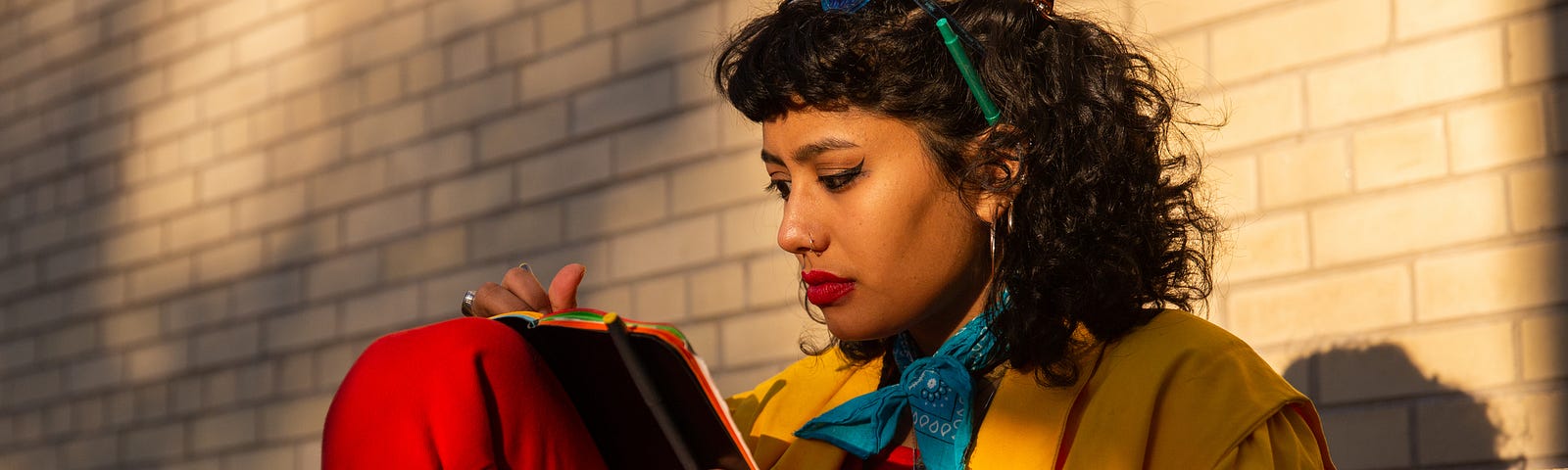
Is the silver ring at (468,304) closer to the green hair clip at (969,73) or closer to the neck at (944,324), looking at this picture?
the neck at (944,324)

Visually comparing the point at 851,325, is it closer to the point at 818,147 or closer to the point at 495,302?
the point at 818,147

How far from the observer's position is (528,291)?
2.40 meters

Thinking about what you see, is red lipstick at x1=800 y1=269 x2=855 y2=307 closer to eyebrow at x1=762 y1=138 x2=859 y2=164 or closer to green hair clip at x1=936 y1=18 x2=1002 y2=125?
eyebrow at x1=762 y1=138 x2=859 y2=164

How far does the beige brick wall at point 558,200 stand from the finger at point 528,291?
144 centimetres

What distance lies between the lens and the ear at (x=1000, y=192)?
238cm

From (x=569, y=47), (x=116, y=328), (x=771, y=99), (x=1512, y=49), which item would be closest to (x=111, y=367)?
(x=116, y=328)

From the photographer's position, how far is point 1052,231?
7.83ft

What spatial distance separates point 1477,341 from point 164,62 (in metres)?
4.78

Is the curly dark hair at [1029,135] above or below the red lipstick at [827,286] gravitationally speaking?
above

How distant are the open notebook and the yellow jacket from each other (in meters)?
0.41

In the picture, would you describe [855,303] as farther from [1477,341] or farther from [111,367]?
[111,367]

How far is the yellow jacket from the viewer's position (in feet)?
6.94

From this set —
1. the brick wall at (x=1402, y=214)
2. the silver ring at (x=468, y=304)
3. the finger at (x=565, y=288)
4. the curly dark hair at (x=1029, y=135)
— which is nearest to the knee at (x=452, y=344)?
the finger at (x=565, y=288)

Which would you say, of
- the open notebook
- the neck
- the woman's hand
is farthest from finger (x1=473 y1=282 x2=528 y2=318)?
the neck
